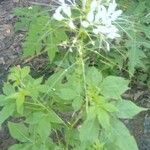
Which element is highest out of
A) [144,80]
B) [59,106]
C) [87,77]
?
[87,77]

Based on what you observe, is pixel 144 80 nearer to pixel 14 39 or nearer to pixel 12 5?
pixel 14 39

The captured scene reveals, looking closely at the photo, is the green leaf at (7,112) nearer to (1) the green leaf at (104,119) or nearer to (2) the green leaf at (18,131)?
(2) the green leaf at (18,131)

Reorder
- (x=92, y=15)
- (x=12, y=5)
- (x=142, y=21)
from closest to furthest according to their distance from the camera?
(x=92, y=15), (x=142, y=21), (x=12, y=5)

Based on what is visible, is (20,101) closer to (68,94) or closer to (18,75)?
(18,75)

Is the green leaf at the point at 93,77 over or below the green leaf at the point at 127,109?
over

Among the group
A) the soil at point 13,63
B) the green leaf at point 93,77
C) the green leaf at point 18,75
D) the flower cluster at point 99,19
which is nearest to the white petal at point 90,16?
the flower cluster at point 99,19

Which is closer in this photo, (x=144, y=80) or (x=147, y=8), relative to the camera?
(x=147, y=8)

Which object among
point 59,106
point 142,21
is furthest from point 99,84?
point 142,21
